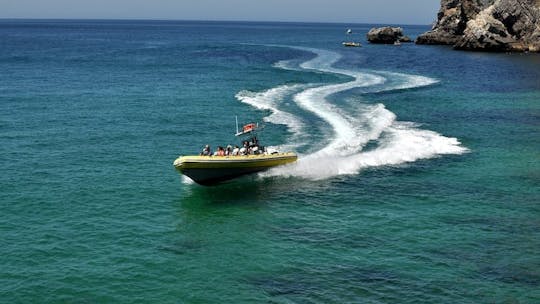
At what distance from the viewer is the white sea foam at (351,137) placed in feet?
128

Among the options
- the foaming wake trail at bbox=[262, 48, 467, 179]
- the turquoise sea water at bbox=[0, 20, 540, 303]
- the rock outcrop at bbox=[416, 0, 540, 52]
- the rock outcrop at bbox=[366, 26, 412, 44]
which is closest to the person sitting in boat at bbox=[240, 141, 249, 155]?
the turquoise sea water at bbox=[0, 20, 540, 303]

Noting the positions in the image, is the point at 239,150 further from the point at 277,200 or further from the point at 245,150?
the point at 277,200

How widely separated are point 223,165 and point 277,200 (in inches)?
173

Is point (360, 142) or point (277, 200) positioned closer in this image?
point (277, 200)

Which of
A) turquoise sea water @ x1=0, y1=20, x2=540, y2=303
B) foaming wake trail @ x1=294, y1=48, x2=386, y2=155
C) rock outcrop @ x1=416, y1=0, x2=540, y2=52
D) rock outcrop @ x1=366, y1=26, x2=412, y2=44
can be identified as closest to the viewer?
turquoise sea water @ x1=0, y1=20, x2=540, y2=303

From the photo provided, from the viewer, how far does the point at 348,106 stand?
2288 inches

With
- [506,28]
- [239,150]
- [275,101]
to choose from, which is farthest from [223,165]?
[506,28]

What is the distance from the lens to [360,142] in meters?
44.5

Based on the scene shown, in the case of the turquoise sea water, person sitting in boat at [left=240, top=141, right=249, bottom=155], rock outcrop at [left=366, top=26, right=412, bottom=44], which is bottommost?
the turquoise sea water

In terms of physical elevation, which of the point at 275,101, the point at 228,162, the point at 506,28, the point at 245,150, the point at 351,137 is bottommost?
the point at 351,137

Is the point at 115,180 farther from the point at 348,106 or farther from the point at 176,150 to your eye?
the point at 348,106

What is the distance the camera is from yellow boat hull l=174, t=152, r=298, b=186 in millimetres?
34688

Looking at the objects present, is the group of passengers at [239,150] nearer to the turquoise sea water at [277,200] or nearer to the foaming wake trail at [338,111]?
the turquoise sea water at [277,200]

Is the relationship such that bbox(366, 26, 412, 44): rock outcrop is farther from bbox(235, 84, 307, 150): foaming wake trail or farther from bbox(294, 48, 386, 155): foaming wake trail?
bbox(235, 84, 307, 150): foaming wake trail
